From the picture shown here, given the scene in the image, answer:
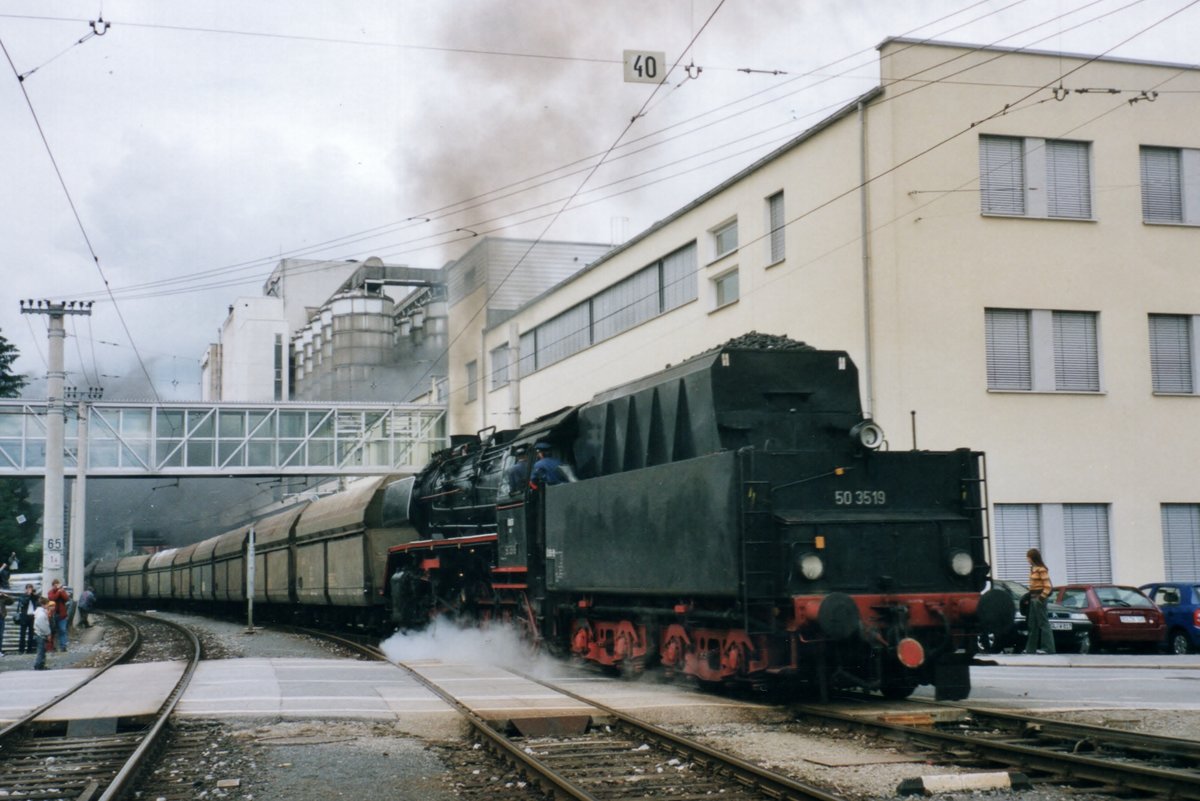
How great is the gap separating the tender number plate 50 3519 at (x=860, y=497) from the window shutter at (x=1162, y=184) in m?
17.1

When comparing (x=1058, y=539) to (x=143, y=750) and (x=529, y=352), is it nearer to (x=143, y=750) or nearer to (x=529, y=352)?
(x=143, y=750)

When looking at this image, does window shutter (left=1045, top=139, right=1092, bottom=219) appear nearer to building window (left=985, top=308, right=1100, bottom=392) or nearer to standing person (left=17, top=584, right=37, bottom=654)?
building window (left=985, top=308, right=1100, bottom=392)

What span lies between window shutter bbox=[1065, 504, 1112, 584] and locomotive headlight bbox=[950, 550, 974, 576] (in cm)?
1412

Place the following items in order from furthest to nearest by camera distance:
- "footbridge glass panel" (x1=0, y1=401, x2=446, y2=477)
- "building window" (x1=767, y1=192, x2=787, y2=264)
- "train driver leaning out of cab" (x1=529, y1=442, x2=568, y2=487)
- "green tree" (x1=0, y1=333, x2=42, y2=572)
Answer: "green tree" (x1=0, y1=333, x2=42, y2=572) < "footbridge glass panel" (x1=0, y1=401, x2=446, y2=477) < "building window" (x1=767, y1=192, x2=787, y2=264) < "train driver leaning out of cab" (x1=529, y1=442, x2=568, y2=487)

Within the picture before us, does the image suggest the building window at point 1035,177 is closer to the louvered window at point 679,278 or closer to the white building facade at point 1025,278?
the white building facade at point 1025,278

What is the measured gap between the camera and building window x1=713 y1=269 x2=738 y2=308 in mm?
27825

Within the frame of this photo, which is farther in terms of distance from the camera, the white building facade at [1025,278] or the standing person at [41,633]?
the white building facade at [1025,278]

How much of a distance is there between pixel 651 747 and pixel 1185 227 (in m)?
20.8

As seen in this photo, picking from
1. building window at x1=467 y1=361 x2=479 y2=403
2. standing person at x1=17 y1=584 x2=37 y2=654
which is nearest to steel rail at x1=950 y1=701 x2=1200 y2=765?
standing person at x1=17 y1=584 x2=37 y2=654

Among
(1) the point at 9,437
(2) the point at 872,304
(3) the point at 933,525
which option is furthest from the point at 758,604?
(1) the point at 9,437

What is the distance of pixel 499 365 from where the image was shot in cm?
4222

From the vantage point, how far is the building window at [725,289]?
91.3 ft

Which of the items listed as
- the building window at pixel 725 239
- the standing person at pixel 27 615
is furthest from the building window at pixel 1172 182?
the standing person at pixel 27 615

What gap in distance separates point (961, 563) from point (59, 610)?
63.1ft
